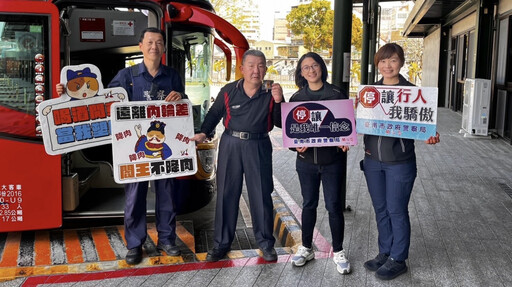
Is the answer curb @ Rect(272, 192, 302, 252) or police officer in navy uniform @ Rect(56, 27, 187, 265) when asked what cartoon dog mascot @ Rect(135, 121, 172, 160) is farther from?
curb @ Rect(272, 192, 302, 252)

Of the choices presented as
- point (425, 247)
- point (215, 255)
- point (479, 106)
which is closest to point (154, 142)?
point (215, 255)

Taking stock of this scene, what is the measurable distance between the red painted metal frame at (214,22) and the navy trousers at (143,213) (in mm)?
1425

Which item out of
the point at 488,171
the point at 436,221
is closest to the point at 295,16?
the point at 488,171

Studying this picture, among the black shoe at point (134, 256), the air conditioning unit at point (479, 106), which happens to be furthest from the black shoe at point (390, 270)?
the air conditioning unit at point (479, 106)

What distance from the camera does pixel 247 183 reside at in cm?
420

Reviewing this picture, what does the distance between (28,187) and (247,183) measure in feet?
6.37

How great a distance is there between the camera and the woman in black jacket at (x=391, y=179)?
146 inches

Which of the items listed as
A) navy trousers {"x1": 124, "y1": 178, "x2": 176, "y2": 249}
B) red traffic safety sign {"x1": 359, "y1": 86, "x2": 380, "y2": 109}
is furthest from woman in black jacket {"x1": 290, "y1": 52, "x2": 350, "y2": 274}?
navy trousers {"x1": 124, "y1": 178, "x2": 176, "y2": 249}

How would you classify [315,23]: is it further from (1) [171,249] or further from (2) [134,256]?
(2) [134,256]

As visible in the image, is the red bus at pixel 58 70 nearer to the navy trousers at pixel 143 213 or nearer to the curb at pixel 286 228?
the navy trousers at pixel 143 213

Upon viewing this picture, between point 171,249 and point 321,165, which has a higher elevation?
point 321,165

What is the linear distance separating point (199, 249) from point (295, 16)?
3851 centimetres

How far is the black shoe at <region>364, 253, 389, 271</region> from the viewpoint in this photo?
3.97 metres

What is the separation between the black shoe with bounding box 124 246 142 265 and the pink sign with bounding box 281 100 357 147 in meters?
1.52
